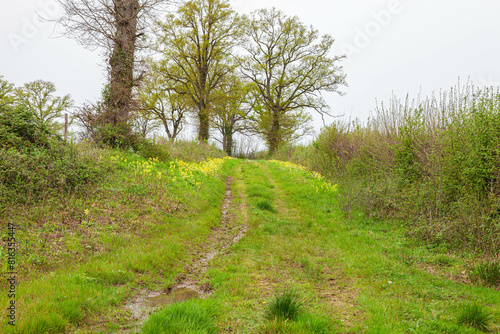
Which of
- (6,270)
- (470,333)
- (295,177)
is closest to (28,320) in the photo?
(6,270)

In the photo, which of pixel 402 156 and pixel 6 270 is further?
pixel 402 156

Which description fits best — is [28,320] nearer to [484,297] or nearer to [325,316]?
[325,316]

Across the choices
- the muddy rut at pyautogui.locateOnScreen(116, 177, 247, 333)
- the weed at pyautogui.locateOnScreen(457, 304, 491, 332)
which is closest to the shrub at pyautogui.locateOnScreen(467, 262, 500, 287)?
the weed at pyautogui.locateOnScreen(457, 304, 491, 332)

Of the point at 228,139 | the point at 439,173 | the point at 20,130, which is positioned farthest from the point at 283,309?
the point at 228,139

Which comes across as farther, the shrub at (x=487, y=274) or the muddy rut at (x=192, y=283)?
the shrub at (x=487, y=274)

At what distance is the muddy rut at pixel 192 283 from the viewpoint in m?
3.78

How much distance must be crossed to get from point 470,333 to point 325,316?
172 cm

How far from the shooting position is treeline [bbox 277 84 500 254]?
582 cm

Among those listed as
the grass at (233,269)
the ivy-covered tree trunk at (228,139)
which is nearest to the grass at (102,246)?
the grass at (233,269)

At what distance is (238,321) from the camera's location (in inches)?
142

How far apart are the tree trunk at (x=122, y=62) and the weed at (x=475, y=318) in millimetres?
12543

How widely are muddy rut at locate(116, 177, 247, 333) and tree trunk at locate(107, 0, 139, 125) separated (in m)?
7.54

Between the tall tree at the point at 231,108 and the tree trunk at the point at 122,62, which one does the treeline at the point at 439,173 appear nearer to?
the tree trunk at the point at 122,62

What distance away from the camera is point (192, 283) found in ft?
16.2
